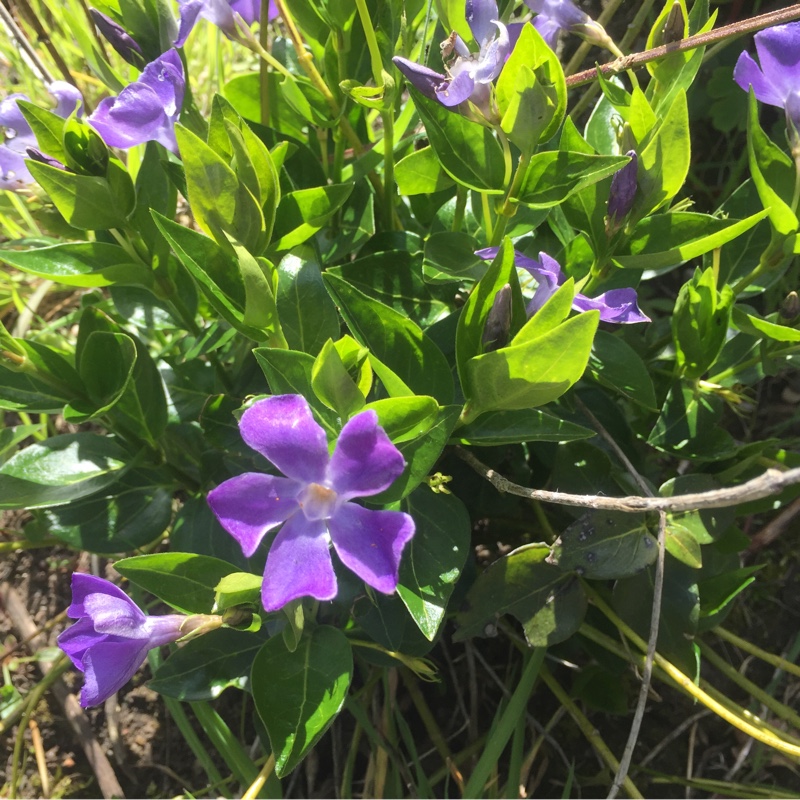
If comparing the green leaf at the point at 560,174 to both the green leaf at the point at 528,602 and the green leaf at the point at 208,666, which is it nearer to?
the green leaf at the point at 528,602

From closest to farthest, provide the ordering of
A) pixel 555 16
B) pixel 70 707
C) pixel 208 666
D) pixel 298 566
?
pixel 298 566
pixel 555 16
pixel 208 666
pixel 70 707

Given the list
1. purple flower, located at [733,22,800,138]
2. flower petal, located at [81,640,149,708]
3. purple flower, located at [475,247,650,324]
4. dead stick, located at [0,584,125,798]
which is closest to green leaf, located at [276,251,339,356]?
purple flower, located at [475,247,650,324]

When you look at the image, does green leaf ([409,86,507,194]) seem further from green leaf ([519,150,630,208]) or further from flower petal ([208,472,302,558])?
flower petal ([208,472,302,558])

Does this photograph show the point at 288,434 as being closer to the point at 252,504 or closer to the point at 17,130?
the point at 252,504

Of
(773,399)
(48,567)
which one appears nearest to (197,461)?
(48,567)

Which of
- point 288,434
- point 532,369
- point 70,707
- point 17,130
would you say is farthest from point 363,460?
point 70,707

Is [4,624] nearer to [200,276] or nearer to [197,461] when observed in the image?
[197,461]
